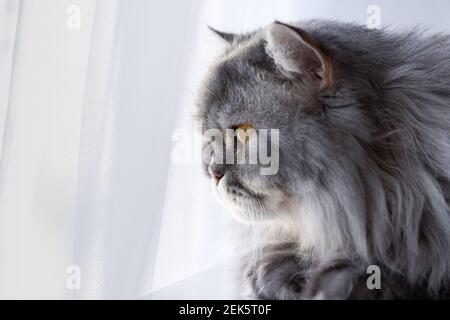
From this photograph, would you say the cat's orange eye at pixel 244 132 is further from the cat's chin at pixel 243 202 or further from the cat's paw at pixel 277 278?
the cat's paw at pixel 277 278

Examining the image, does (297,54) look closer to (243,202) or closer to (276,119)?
(276,119)

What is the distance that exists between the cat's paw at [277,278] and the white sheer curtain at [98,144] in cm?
8

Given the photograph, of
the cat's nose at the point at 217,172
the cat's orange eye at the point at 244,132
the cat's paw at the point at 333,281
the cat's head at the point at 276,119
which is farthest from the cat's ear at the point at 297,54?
the cat's paw at the point at 333,281

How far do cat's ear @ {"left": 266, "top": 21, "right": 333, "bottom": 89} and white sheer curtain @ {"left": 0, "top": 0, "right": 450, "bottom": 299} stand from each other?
1.03 feet

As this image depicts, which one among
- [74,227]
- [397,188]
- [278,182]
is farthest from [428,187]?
[74,227]

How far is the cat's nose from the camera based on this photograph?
1191mm

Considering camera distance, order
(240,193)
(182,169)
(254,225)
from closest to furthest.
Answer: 1. (240,193)
2. (254,225)
3. (182,169)

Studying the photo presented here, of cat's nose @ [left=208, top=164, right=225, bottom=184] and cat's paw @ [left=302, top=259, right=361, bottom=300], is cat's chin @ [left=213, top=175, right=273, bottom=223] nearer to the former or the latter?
cat's nose @ [left=208, top=164, right=225, bottom=184]

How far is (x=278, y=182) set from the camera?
3.64ft

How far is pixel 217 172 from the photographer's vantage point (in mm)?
1198

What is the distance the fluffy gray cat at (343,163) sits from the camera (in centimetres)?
110

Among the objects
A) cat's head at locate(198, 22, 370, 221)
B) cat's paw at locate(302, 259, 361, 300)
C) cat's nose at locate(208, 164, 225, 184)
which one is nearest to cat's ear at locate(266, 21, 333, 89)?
cat's head at locate(198, 22, 370, 221)
